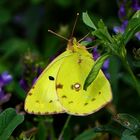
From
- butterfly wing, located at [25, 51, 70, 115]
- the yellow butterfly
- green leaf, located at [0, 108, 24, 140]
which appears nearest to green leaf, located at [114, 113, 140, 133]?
the yellow butterfly

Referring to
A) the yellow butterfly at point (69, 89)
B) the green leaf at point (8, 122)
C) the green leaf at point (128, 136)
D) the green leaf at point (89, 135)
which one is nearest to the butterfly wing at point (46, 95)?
the yellow butterfly at point (69, 89)

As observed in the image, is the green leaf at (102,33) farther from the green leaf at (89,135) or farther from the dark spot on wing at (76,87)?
the green leaf at (89,135)

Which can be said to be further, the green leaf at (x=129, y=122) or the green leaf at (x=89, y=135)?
the green leaf at (x=89, y=135)

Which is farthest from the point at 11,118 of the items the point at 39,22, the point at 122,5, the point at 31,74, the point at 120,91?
the point at 39,22

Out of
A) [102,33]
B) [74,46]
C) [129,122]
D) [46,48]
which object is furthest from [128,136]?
[46,48]

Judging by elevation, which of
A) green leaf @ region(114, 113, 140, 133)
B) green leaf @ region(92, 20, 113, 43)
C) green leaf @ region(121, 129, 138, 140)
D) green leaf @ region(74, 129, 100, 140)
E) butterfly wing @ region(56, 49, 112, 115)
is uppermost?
green leaf @ region(92, 20, 113, 43)

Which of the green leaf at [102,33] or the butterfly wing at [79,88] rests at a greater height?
the green leaf at [102,33]

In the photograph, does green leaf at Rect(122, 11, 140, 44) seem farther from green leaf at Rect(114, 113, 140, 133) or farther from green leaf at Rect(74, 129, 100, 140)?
green leaf at Rect(74, 129, 100, 140)
